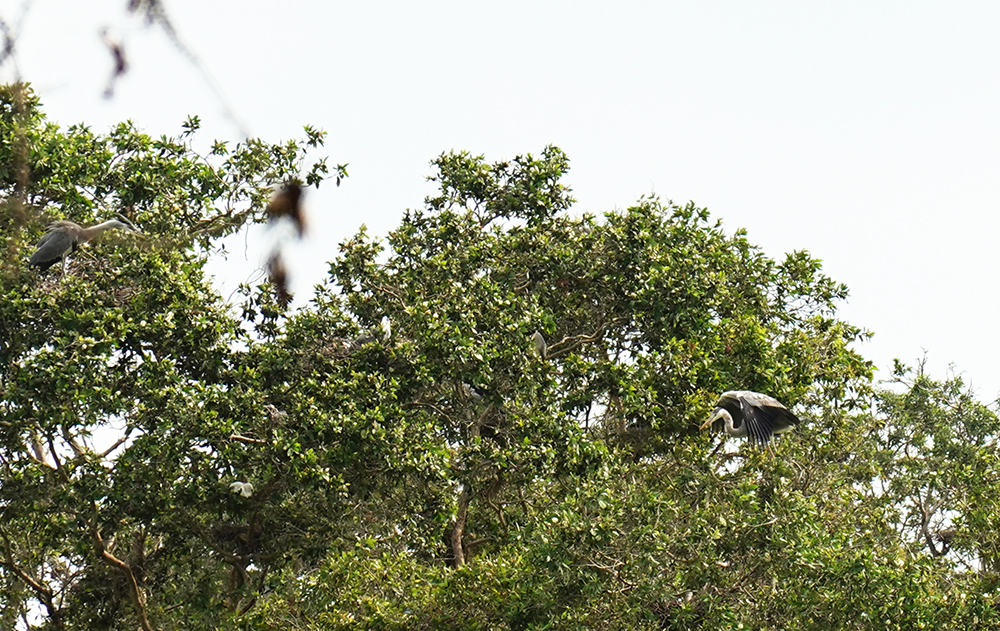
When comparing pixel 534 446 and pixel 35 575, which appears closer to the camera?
pixel 534 446

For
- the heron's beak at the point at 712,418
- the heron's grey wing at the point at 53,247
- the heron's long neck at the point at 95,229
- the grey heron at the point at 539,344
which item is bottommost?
the heron's beak at the point at 712,418

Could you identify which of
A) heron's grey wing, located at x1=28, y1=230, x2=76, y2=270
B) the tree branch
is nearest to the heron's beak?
the tree branch

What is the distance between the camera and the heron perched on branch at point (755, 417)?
9.64 meters

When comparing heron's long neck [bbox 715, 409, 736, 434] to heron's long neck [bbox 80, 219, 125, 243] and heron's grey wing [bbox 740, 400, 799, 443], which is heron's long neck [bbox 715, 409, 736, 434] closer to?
heron's grey wing [bbox 740, 400, 799, 443]

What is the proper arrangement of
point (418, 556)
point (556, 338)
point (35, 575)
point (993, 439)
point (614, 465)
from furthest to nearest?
point (993, 439)
point (35, 575)
point (556, 338)
point (418, 556)
point (614, 465)

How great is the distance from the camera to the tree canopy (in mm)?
8125

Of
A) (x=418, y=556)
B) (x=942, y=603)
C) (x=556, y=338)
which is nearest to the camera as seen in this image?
(x=942, y=603)

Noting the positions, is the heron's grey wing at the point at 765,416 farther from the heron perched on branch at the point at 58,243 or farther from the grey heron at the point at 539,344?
the heron perched on branch at the point at 58,243

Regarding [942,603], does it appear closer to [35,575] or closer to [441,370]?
[441,370]

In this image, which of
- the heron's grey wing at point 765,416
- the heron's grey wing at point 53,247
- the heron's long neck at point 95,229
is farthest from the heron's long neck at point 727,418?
the heron's grey wing at point 53,247

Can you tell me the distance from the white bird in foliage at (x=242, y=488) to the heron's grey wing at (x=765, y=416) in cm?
435

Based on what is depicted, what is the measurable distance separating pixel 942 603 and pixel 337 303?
6.11 m

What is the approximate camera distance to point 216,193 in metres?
12.6

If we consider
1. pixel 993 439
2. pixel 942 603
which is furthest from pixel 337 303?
pixel 993 439
